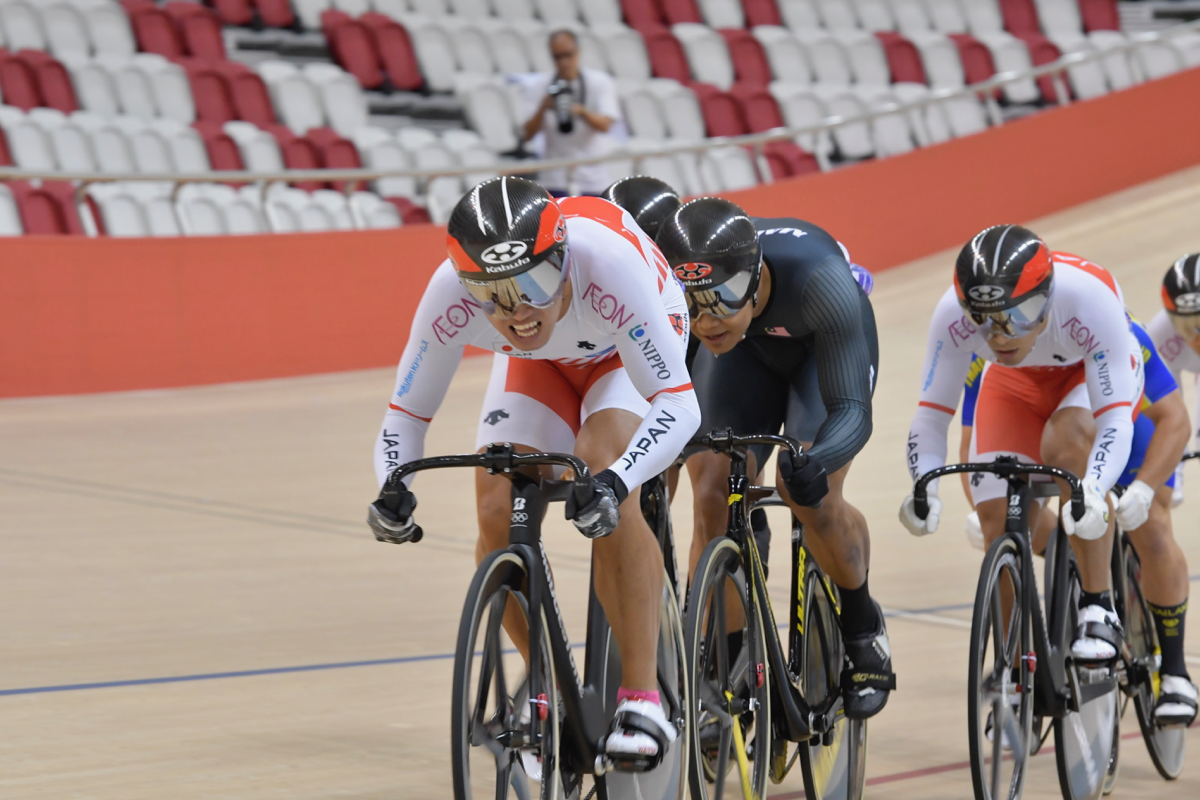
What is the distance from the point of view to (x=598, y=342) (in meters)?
2.80

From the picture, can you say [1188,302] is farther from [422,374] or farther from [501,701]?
[501,701]

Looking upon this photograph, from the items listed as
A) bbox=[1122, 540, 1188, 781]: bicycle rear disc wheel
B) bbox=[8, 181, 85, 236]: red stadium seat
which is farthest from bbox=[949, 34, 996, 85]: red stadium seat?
bbox=[1122, 540, 1188, 781]: bicycle rear disc wheel

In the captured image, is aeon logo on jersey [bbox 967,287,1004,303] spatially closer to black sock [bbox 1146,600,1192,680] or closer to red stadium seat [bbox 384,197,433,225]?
black sock [bbox 1146,600,1192,680]

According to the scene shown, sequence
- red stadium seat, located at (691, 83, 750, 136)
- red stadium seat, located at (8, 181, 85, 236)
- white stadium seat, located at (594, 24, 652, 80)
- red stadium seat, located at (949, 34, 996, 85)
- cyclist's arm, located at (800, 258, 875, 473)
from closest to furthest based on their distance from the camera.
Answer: cyclist's arm, located at (800, 258, 875, 473) → red stadium seat, located at (8, 181, 85, 236) → red stadium seat, located at (691, 83, 750, 136) → white stadium seat, located at (594, 24, 652, 80) → red stadium seat, located at (949, 34, 996, 85)

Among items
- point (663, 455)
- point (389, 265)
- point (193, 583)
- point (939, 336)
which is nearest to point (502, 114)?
point (389, 265)

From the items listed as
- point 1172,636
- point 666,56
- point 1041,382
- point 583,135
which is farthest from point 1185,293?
point 666,56

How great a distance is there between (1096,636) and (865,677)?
50 centimetres

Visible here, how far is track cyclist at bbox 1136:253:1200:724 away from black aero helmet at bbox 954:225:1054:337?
837mm

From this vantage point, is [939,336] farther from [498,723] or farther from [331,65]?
[331,65]

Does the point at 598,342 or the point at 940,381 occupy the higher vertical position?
the point at 598,342

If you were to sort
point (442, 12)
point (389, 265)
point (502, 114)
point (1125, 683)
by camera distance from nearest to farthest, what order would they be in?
point (1125, 683)
point (389, 265)
point (502, 114)
point (442, 12)

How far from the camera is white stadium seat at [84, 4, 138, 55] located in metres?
10.3

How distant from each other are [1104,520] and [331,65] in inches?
366

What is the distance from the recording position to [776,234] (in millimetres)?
3348
